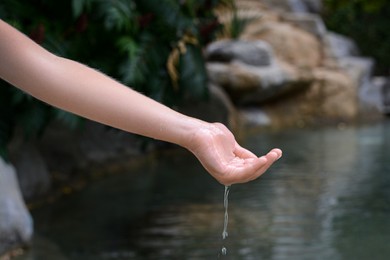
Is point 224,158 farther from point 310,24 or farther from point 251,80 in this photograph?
point 310,24

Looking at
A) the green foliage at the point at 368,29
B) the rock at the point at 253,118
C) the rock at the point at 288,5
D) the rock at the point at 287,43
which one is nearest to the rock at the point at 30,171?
the rock at the point at 253,118

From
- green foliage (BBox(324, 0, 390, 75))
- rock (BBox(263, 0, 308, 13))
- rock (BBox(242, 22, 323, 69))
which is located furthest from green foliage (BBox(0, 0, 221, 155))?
green foliage (BBox(324, 0, 390, 75))

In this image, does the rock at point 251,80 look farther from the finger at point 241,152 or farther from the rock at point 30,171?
the finger at point 241,152

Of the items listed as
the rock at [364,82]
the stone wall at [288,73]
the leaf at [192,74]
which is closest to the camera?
the leaf at [192,74]

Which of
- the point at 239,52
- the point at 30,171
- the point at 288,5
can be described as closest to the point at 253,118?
the point at 239,52

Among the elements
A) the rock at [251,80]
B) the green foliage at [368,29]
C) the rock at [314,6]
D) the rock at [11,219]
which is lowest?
the green foliage at [368,29]

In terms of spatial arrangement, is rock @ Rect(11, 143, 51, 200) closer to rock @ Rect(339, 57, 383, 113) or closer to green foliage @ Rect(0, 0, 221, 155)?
green foliage @ Rect(0, 0, 221, 155)

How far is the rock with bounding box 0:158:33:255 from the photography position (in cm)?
449

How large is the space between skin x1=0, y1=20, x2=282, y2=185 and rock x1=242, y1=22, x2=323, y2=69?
13049 millimetres

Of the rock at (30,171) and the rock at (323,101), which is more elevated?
the rock at (30,171)

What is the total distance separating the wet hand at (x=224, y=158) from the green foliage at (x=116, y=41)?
14.2 ft

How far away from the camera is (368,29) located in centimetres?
1845

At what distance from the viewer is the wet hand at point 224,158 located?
1.16 m

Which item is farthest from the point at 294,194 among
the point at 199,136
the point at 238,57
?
A: the point at 238,57
